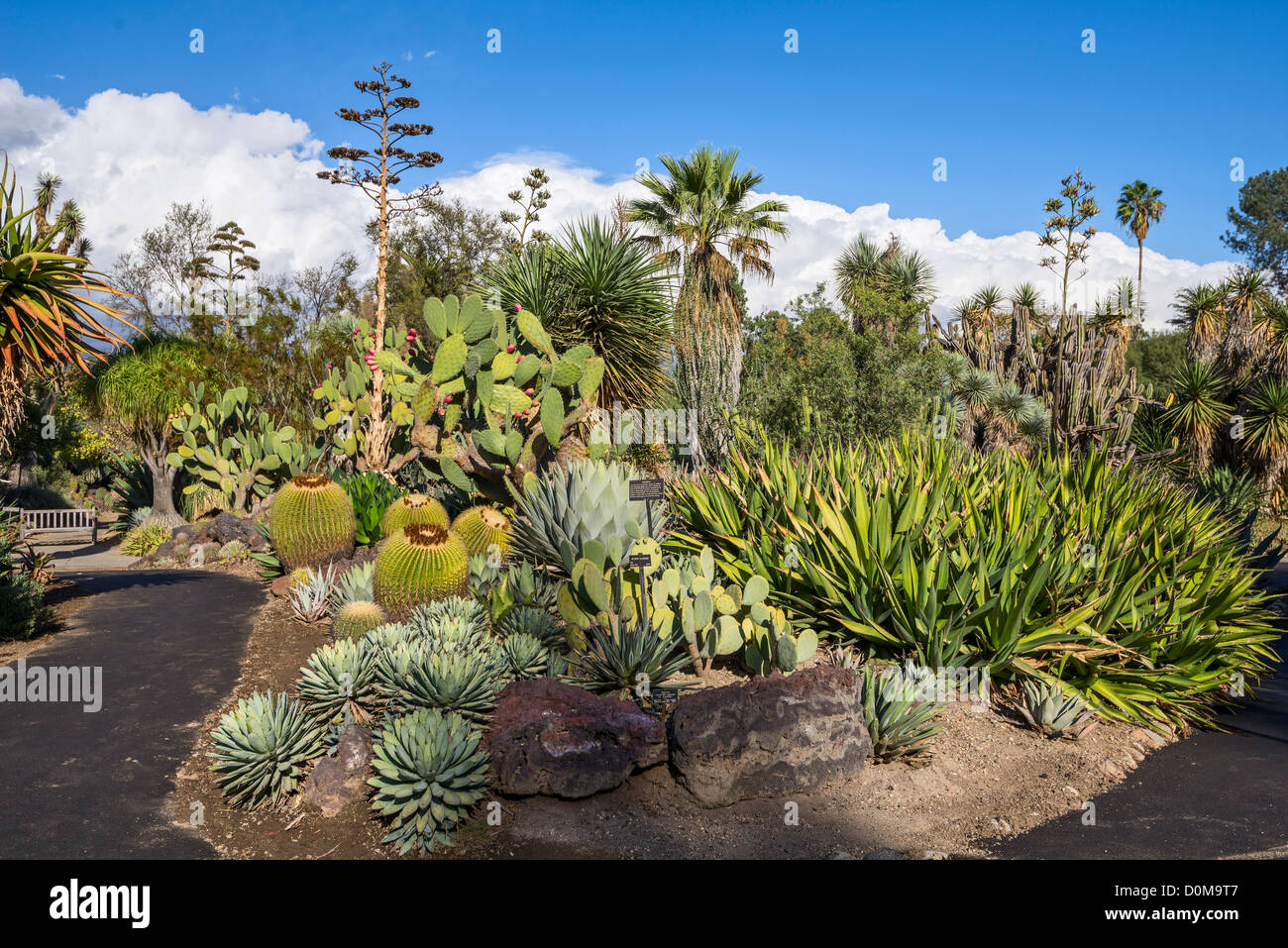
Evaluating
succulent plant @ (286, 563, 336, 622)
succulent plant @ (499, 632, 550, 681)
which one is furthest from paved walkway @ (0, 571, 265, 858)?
succulent plant @ (499, 632, 550, 681)

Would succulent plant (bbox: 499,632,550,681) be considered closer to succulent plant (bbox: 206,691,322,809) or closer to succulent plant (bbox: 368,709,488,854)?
succulent plant (bbox: 368,709,488,854)

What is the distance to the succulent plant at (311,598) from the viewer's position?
29.1 feet

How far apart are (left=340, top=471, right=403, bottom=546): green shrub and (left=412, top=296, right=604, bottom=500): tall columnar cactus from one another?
134cm

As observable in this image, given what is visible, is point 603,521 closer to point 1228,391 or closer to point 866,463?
point 866,463

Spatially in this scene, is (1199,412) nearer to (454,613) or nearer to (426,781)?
(454,613)

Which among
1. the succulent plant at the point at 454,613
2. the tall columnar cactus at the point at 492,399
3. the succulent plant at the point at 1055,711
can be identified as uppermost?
the tall columnar cactus at the point at 492,399

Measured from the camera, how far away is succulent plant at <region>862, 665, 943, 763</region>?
17.8 ft

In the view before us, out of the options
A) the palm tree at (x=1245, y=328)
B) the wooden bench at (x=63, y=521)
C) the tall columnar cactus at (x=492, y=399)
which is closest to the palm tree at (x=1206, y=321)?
the palm tree at (x=1245, y=328)

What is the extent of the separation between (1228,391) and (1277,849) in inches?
769

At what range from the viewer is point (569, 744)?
4.92 metres

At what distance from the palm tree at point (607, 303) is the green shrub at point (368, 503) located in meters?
3.65

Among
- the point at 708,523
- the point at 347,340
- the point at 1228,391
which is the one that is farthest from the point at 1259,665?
the point at 347,340

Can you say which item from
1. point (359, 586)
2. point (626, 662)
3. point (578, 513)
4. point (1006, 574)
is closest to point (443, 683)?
point (626, 662)

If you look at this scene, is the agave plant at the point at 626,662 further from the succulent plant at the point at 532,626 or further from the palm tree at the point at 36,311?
the palm tree at the point at 36,311
